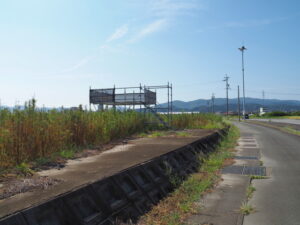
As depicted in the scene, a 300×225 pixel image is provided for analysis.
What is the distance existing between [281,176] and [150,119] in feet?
40.5

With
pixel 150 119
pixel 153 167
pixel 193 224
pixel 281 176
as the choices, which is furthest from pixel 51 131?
pixel 150 119

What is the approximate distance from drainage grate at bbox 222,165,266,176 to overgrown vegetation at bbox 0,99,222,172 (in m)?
4.64

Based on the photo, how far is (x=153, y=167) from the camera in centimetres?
636

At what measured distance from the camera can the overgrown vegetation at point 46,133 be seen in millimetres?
6551

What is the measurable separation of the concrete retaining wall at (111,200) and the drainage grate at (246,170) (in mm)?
1796

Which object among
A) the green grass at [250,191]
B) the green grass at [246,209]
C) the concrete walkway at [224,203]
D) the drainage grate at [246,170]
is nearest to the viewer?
the concrete walkway at [224,203]

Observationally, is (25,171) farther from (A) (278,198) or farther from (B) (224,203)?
(A) (278,198)

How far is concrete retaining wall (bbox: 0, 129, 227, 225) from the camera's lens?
3396 mm

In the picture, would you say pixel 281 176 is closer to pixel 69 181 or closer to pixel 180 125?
pixel 69 181

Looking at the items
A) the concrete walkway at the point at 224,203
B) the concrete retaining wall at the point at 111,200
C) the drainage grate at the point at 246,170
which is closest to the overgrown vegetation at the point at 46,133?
the concrete retaining wall at the point at 111,200

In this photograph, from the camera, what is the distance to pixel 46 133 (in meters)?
7.69

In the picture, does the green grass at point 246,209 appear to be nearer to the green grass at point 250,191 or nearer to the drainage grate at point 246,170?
the green grass at point 250,191

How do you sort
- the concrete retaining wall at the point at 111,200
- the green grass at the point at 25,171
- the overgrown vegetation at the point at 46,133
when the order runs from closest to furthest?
the concrete retaining wall at the point at 111,200 → the green grass at the point at 25,171 → the overgrown vegetation at the point at 46,133

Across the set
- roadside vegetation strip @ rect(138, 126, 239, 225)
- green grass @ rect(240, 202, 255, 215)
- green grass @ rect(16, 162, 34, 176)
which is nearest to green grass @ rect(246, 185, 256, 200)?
green grass @ rect(240, 202, 255, 215)
